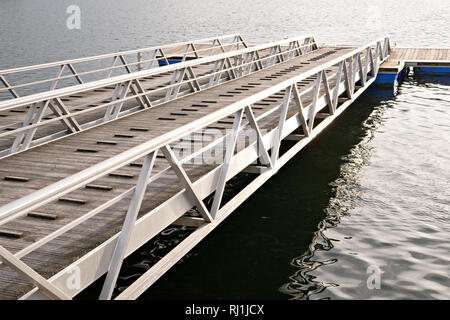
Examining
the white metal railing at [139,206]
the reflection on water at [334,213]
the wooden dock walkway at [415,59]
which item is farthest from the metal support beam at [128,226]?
the wooden dock walkway at [415,59]

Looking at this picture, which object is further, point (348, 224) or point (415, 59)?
point (415, 59)

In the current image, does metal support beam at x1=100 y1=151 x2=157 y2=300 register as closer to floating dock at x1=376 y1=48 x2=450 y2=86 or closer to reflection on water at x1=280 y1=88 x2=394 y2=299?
reflection on water at x1=280 y1=88 x2=394 y2=299

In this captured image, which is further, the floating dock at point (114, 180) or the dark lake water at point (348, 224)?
the dark lake water at point (348, 224)

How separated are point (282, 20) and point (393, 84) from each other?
39.5 metres

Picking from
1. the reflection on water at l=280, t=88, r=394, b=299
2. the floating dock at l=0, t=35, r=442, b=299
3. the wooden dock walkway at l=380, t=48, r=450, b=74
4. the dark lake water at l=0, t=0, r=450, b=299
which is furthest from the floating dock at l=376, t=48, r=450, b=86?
the floating dock at l=0, t=35, r=442, b=299

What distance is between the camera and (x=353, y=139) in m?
13.6

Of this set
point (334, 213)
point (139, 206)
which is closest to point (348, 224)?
point (334, 213)

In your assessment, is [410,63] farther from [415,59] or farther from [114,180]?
[114,180]

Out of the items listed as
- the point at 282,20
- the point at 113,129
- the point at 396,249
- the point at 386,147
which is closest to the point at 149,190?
the point at 113,129

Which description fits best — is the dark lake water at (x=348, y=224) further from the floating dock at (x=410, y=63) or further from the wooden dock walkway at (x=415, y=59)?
the wooden dock walkway at (x=415, y=59)

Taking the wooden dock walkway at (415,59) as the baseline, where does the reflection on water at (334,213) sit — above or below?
below

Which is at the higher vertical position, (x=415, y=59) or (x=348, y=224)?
(x=415, y=59)
